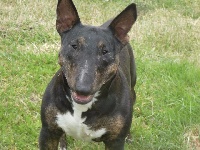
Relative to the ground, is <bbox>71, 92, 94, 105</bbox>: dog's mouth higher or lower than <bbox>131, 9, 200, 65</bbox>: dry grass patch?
higher

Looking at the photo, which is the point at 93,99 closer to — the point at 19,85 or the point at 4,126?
the point at 4,126

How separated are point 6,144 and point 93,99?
4.99 ft

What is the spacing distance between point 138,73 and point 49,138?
2813 millimetres

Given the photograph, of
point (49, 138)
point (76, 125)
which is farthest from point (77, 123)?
point (49, 138)

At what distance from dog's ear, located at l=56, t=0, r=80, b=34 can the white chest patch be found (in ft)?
2.23

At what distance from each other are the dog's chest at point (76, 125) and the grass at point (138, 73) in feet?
3.68

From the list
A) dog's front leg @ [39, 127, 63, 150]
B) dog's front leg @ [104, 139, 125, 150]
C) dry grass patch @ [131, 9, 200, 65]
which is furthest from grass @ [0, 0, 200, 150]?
dog's front leg @ [104, 139, 125, 150]

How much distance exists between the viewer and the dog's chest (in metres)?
Answer: 3.73

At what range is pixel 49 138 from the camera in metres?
3.95

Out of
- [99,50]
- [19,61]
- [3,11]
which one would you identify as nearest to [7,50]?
[19,61]

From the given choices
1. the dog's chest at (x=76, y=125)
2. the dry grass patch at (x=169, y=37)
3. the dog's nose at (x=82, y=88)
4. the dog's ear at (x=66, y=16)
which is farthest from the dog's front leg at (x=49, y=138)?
the dry grass patch at (x=169, y=37)

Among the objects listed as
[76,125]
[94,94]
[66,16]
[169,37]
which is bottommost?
[169,37]

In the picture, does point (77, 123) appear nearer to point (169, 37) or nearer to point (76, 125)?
point (76, 125)

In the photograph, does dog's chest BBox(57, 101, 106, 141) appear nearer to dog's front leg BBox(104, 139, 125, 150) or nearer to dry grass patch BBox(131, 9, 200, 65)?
dog's front leg BBox(104, 139, 125, 150)
